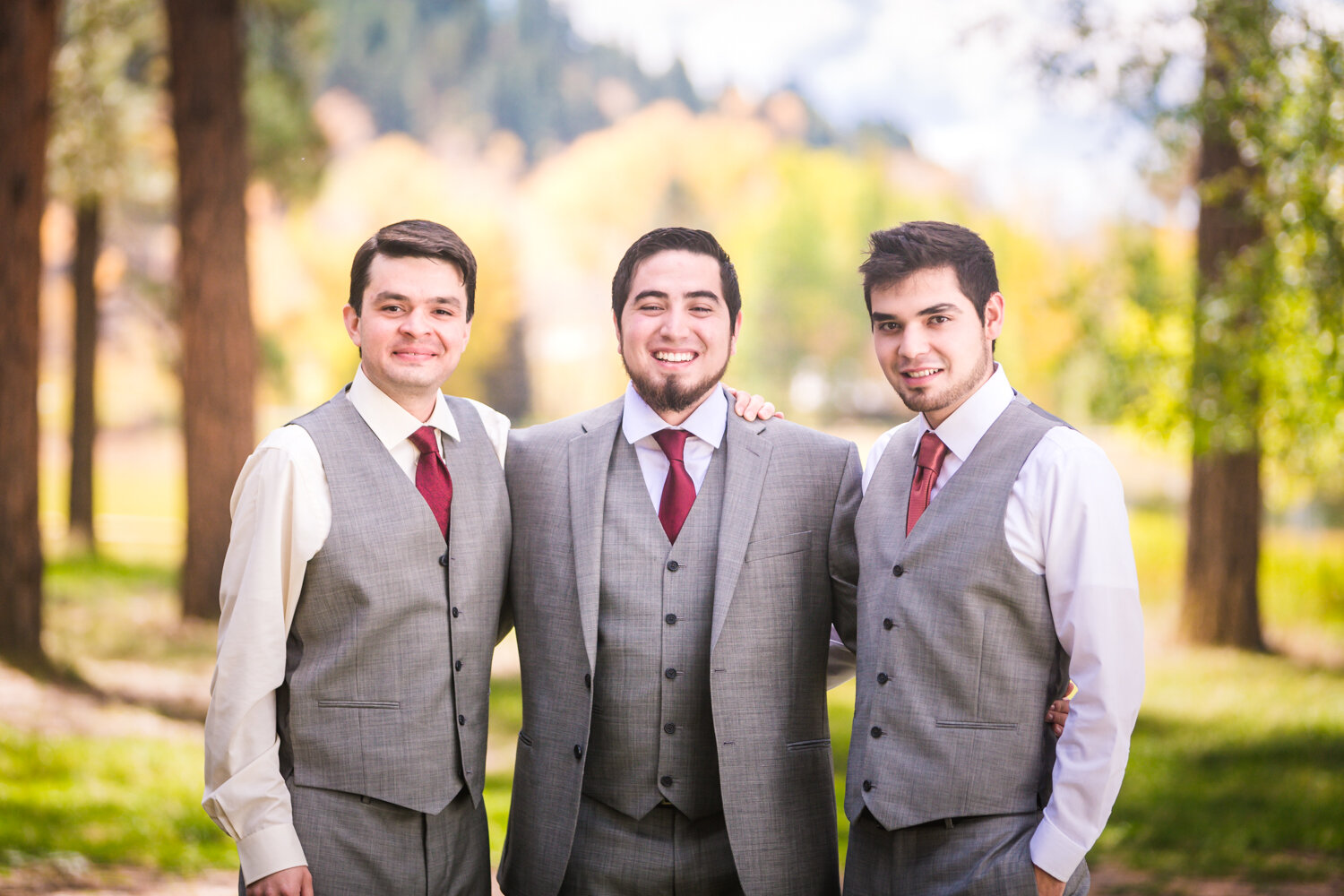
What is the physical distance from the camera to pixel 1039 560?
216 centimetres

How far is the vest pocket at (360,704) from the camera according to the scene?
2312 millimetres

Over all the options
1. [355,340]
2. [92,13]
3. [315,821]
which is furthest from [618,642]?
[92,13]

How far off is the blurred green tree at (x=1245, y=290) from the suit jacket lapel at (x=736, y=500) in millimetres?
3215

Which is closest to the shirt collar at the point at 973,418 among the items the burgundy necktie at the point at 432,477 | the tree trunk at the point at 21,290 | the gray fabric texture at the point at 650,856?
the gray fabric texture at the point at 650,856

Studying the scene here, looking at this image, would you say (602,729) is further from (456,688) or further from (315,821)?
(315,821)

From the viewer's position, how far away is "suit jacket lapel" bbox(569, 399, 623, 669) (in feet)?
7.92

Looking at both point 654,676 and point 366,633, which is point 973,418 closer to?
point 654,676

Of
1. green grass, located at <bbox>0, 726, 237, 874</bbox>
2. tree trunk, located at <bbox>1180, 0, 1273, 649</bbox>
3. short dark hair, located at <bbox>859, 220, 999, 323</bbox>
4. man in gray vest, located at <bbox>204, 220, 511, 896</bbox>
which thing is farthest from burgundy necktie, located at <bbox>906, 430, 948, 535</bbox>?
green grass, located at <bbox>0, 726, 237, 874</bbox>

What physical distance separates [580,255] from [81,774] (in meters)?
31.4

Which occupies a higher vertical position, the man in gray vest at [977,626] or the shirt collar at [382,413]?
the shirt collar at [382,413]

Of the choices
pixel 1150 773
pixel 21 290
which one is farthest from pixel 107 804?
pixel 1150 773

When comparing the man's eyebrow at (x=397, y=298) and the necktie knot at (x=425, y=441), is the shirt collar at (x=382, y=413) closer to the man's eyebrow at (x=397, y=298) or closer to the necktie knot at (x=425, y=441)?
the necktie knot at (x=425, y=441)

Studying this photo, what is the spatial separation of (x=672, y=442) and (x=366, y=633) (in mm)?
839

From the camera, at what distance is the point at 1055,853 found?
6.80ft
